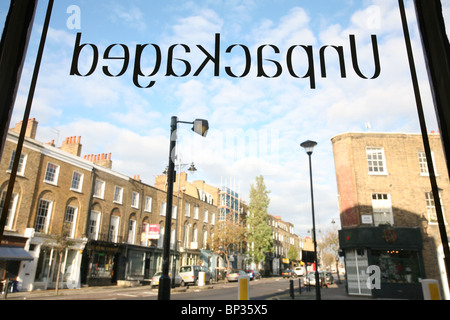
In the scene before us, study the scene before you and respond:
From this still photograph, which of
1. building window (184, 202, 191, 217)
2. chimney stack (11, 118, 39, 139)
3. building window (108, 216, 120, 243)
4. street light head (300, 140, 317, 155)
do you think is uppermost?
chimney stack (11, 118, 39, 139)

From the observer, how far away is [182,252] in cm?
3853

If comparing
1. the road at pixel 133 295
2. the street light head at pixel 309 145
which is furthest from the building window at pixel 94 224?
the street light head at pixel 309 145

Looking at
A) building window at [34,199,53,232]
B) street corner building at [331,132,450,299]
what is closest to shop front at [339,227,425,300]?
street corner building at [331,132,450,299]

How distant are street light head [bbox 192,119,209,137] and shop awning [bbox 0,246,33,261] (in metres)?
17.3

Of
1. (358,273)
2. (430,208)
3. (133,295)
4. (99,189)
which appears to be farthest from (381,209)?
(99,189)

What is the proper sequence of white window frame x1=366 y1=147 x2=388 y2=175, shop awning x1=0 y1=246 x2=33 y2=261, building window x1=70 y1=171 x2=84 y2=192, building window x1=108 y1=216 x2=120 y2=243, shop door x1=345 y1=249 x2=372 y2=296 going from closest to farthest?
shop awning x1=0 y1=246 x2=33 y2=261 < shop door x1=345 y1=249 x2=372 y2=296 < white window frame x1=366 y1=147 x2=388 y2=175 < building window x1=70 y1=171 x2=84 y2=192 < building window x1=108 y1=216 x2=120 y2=243

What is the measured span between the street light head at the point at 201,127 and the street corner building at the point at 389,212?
1565 cm

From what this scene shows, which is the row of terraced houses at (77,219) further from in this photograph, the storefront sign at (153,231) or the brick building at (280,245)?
the brick building at (280,245)

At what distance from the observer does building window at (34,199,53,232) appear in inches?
830

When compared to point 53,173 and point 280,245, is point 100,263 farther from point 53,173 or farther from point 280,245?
point 280,245

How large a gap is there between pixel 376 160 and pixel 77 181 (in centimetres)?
2231

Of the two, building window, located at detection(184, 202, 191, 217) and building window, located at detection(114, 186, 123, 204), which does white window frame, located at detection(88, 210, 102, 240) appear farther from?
building window, located at detection(184, 202, 191, 217)

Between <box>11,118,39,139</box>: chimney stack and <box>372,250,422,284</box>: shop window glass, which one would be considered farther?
<box>11,118,39,139</box>: chimney stack

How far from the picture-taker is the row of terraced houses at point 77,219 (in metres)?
19.6
